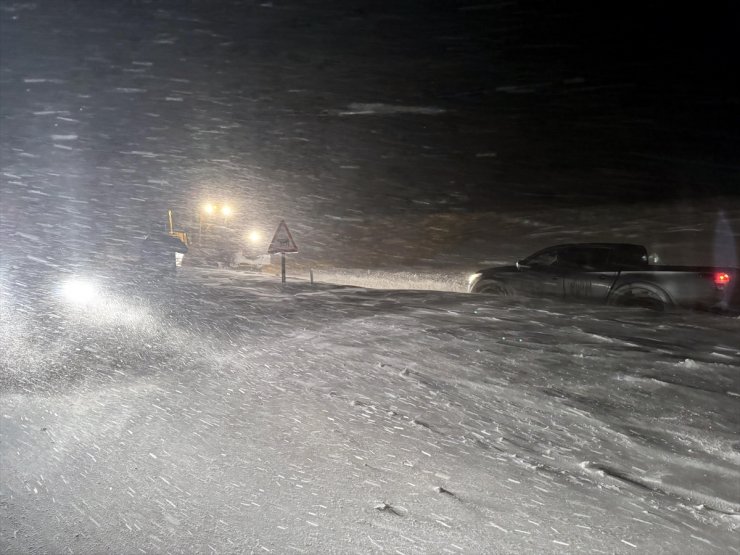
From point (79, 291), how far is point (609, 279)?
676cm

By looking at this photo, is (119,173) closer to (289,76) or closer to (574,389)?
(289,76)

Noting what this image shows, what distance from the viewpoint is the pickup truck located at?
736 cm

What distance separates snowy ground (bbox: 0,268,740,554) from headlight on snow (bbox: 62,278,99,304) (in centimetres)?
19

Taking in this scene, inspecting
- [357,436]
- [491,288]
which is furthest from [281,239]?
[357,436]

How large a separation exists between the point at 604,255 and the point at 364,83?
13.9ft

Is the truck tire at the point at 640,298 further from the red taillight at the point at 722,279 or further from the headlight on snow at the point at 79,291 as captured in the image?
the headlight on snow at the point at 79,291

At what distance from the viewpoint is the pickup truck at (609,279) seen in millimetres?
7359

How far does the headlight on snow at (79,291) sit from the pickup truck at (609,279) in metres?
5.50

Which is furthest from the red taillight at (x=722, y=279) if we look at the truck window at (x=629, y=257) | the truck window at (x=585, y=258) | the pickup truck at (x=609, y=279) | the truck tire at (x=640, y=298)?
the truck window at (x=585, y=258)

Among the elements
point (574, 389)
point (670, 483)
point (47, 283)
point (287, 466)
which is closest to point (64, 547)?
point (287, 466)

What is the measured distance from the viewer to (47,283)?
657 cm

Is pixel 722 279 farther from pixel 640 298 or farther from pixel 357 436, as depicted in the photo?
pixel 357 436

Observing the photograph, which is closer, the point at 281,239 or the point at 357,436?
the point at 357,436

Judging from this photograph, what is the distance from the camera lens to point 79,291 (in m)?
6.80
